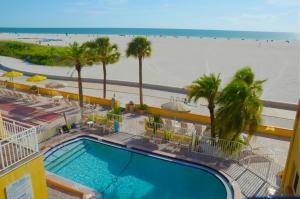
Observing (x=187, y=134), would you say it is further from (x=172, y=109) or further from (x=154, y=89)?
(x=154, y=89)

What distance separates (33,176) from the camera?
28.1 ft

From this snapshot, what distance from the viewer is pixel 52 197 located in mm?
11016

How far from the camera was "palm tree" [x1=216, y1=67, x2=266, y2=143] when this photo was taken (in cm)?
1302

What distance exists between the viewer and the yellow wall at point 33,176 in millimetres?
7744

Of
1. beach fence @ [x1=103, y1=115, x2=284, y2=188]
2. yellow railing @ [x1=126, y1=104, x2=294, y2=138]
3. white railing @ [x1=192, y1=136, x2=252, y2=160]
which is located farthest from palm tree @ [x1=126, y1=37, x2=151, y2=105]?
white railing @ [x1=192, y1=136, x2=252, y2=160]

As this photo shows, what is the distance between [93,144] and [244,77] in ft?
31.3

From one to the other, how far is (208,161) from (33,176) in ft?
28.7

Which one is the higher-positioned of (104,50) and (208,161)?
(104,50)

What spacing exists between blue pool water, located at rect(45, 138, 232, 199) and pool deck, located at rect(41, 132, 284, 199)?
0.37 metres

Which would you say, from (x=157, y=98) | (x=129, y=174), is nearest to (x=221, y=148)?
(x=129, y=174)

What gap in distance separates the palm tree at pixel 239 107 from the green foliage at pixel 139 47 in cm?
950

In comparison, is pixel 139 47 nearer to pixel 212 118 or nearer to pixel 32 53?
pixel 212 118

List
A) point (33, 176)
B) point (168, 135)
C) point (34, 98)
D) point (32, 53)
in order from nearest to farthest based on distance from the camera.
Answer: point (33, 176)
point (168, 135)
point (34, 98)
point (32, 53)

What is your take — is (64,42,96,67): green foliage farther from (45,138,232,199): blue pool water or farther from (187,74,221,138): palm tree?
(187,74,221,138): palm tree
